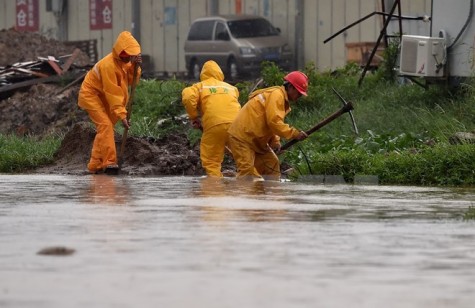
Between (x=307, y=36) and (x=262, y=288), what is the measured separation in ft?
115

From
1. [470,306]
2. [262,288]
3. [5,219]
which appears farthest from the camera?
[5,219]

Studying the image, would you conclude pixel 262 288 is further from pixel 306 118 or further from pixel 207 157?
pixel 306 118

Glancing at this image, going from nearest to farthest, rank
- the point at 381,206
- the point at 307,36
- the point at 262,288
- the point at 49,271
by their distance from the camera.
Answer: the point at 262,288, the point at 49,271, the point at 381,206, the point at 307,36

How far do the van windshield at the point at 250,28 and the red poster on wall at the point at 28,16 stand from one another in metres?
11.9

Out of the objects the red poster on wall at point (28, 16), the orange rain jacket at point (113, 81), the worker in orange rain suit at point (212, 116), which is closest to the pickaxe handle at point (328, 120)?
the worker in orange rain suit at point (212, 116)

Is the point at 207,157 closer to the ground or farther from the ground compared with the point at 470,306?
closer to the ground

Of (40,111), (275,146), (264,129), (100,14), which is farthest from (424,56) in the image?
(100,14)

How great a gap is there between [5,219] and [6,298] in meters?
3.83

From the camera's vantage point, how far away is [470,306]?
267 inches

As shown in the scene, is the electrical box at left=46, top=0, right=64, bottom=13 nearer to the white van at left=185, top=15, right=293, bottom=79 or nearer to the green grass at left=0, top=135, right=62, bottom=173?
the white van at left=185, top=15, right=293, bottom=79

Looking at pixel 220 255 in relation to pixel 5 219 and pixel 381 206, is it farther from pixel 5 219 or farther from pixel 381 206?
pixel 381 206

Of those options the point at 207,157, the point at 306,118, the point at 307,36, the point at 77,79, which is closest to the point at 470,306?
the point at 207,157

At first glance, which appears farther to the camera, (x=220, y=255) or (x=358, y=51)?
(x=358, y=51)

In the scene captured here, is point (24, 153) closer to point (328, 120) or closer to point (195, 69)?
point (328, 120)
